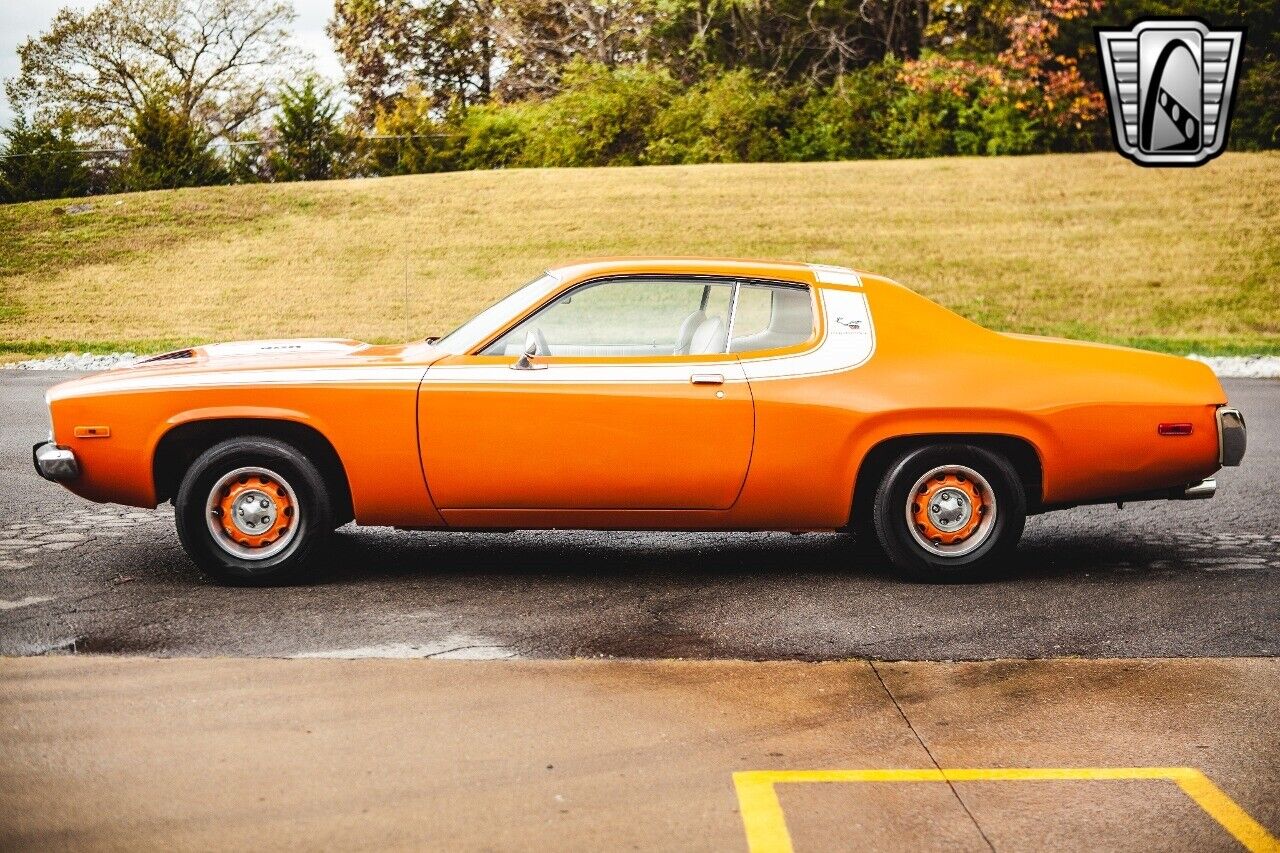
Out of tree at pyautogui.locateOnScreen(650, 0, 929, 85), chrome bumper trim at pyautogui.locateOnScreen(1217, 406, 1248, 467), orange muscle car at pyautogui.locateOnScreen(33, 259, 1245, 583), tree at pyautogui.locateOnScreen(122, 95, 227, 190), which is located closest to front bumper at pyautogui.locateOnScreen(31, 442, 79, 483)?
orange muscle car at pyautogui.locateOnScreen(33, 259, 1245, 583)

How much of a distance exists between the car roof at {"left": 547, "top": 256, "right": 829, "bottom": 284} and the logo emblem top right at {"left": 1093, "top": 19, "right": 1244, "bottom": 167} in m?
20.0

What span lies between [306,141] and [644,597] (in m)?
26.9

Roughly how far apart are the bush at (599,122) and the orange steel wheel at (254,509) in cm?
Result: 2593

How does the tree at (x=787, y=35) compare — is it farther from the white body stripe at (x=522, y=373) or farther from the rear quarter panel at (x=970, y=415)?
the white body stripe at (x=522, y=373)

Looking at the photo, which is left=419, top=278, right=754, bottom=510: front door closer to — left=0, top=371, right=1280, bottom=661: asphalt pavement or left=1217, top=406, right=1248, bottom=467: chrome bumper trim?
left=0, top=371, right=1280, bottom=661: asphalt pavement

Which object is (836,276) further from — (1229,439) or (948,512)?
(1229,439)

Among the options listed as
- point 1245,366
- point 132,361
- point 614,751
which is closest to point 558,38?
point 132,361

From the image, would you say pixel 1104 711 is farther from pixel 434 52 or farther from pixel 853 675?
pixel 434 52

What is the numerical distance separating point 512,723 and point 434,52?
36.3 meters

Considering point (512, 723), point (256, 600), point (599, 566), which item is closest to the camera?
point (512, 723)

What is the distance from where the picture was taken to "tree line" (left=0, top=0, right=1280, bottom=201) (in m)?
29.5

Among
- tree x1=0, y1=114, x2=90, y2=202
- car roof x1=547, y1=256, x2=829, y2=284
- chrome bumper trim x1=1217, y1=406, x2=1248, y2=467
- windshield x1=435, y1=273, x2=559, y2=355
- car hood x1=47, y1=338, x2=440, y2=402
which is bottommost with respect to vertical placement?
chrome bumper trim x1=1217, y1=406, x2=1248, y2=467

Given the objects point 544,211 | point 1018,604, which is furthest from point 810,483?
point 544,211

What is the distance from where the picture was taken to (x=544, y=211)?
87.6 feet
